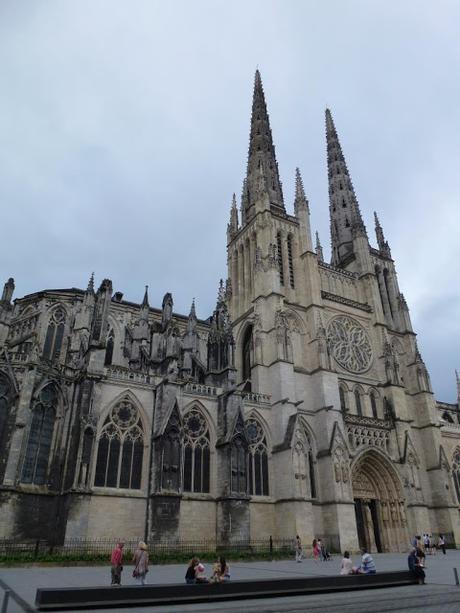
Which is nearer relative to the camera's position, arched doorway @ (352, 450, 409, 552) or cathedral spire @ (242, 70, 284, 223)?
arched doorway @ (352, 450, 409, 552)

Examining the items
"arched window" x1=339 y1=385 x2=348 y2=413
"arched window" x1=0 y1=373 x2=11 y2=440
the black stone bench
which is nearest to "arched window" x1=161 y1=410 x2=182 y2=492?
"arched window" x1=0 y1=373 x2=11 y2=440

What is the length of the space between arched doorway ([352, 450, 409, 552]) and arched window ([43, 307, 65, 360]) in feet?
69.3

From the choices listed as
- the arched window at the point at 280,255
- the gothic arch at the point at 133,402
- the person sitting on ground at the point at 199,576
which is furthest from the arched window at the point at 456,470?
the person sitting on ground at the point at 199,576

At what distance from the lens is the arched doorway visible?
1132 inches

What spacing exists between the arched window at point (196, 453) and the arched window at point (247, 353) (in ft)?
30.0

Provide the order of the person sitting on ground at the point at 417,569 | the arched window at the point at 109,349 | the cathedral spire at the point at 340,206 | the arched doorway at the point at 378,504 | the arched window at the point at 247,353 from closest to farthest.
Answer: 1. the person sitting on ground at the point at 417,569
2. the arched doorway at the point at 378,504
3. the arched window at the point at 109,349
4. the arched window at the point at 247,353
5. the cathedral spire at the point at 340,206

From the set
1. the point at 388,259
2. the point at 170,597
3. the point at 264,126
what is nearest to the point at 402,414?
the point at 388,259

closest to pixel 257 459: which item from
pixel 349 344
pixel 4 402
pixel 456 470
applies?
pixel 349 344

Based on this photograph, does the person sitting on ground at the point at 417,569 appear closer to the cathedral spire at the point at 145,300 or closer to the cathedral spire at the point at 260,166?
the cathedral spire at the point at 145,300

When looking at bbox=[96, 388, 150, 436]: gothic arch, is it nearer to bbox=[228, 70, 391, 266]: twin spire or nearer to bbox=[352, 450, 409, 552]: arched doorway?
bbox=[352, 450, 409, 552]: arched doorway

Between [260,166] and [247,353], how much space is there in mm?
17622

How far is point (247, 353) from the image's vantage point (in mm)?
34500

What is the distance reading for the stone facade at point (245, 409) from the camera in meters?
21.0

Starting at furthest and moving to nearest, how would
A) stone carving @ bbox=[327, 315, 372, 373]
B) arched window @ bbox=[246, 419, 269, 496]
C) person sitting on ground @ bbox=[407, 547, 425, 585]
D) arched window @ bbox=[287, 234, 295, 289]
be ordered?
arched window @ bbox=[287, 234, 295, 289] < stone carving @ bbox=[327, 315, 372, 373] < arched window @ bbox=[246, 419, 269, 496] < person sitting on ground @ bbox=[407, 547, 425, 585]
